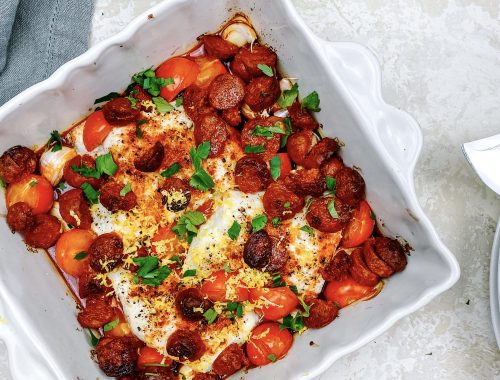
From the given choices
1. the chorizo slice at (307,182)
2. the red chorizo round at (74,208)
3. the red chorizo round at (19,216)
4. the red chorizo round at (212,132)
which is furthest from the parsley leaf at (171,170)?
the red chorizo round at (19,216)

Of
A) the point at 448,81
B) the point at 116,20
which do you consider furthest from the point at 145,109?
the point at 448,81

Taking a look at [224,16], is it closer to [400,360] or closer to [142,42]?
[142,42]

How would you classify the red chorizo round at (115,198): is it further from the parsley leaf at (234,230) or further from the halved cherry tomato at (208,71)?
the halved cherry tomato at (208,71)

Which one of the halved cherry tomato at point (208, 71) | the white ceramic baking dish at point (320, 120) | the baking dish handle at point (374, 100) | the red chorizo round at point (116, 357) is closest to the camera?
the white ceramic baking dish at point (320, 120)

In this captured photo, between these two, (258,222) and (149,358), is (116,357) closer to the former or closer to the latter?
(149,358)

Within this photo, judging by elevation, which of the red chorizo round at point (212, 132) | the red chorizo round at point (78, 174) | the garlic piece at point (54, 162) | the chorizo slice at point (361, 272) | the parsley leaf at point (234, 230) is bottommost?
the chorizo slice at point (361, 272)

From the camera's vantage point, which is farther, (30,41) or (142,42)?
(30,41)

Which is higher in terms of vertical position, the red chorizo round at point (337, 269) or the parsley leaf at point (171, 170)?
the parsley leaf at point (171, 170)

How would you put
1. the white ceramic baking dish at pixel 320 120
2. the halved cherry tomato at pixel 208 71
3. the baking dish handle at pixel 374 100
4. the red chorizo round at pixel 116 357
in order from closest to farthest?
1. the white ceramic baking dish at pixel 320 120
2. the baking dish handle at pixel 374 100
3. the red chorizo round at pixel 116 357
4. the halved cherry tomato at pixel 208 71
